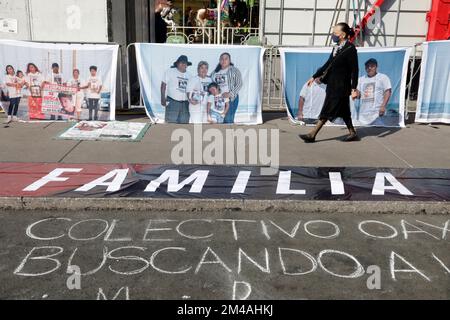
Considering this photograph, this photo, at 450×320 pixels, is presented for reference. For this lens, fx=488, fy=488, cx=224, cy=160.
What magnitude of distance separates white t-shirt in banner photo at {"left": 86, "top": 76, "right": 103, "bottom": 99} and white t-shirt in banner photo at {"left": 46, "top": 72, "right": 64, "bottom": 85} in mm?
459

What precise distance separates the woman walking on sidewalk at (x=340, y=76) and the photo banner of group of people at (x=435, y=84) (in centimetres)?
220

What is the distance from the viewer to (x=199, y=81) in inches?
337

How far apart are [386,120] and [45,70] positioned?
6124mm

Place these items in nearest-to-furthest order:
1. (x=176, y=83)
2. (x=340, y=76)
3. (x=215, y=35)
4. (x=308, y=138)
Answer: (x=340, y=76) < (x=308, y=138) < (x=176, y=83) < (x=215, y=35)

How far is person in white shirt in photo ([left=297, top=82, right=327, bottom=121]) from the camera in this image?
8844mm

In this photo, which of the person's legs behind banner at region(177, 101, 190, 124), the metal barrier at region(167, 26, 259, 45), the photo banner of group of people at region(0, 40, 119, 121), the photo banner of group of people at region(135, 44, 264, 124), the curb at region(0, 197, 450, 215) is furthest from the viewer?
the metal barrier at region(167, 26, 259, 45)

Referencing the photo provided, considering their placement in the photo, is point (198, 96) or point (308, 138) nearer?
point (308, 138)

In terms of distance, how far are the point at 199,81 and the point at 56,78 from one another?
8.14ft

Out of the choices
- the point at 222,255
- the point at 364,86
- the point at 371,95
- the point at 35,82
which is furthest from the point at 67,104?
the point at 222,255

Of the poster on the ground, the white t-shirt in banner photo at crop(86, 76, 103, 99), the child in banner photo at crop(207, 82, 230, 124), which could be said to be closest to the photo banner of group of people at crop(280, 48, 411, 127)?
the child in banner photo at crop(207, 82, 230, 124)

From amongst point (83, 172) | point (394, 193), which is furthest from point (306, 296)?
point (83, 172)

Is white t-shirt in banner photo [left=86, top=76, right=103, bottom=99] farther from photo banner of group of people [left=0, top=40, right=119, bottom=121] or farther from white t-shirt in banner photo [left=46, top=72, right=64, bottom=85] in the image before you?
white t-shirt in banner photo [left=46, top=72, right=64, bottom=85]

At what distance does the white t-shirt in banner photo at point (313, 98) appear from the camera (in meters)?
8.84

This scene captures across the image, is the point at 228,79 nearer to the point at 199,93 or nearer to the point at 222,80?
the point at 222,80
